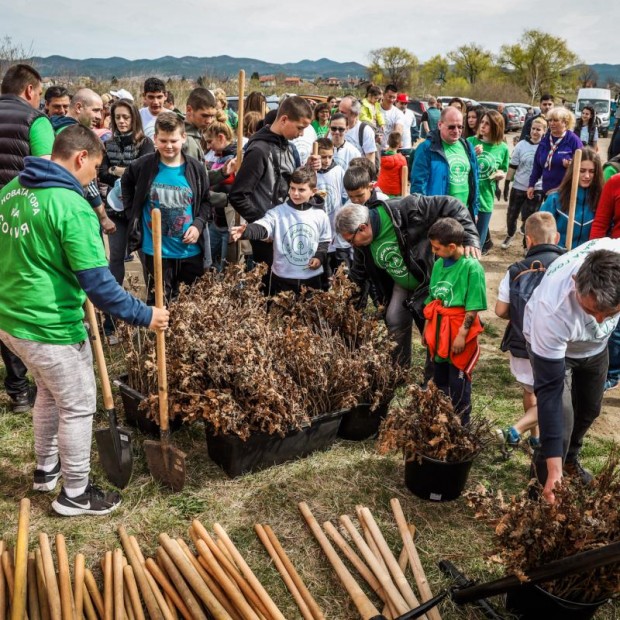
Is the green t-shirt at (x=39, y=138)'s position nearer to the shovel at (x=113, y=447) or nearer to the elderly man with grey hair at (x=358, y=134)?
the shovel at (x=113, y=447)

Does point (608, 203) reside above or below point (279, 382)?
above

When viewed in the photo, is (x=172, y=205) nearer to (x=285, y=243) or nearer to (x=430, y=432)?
(x=285, y=243)

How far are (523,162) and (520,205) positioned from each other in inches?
22.7

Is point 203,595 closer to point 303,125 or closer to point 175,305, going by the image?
point 175,305

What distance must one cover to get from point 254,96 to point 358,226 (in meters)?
4.28

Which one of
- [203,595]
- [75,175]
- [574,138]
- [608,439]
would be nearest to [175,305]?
[75,175]

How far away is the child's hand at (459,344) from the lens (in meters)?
3.81

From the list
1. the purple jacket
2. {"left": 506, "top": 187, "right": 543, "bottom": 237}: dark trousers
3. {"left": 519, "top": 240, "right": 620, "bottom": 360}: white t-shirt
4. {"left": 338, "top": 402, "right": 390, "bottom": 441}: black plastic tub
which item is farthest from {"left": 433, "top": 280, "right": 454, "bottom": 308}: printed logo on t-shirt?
{"left": 506, "top": 187, "right": 543, "bottom": 237}: dark trousers

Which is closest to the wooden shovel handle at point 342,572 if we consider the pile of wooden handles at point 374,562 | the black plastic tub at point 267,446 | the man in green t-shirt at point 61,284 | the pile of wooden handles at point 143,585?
the pile of wooden handles at point 374,562

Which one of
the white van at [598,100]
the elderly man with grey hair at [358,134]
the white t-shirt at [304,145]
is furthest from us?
the white van at [598,100]

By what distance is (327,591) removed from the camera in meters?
2.89

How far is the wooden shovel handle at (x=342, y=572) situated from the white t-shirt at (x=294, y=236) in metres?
2.16

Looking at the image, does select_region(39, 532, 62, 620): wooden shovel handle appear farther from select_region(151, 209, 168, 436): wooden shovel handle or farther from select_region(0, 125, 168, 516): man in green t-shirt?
select_region(151, 209, 168, 436): wooden shovel handle

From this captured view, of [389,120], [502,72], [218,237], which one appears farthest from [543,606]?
[502,72]
